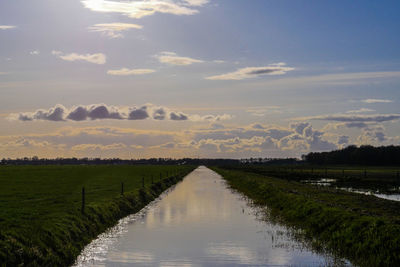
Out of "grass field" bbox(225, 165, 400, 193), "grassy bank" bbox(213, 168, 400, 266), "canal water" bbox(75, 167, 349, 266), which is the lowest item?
"grass field" bbox(225, 165, 400, 193)

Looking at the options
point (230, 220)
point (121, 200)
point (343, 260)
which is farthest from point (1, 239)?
point (121, 200)

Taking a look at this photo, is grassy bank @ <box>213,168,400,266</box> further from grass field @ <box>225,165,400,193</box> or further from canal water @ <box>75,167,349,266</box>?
grass field @ <box>225,165,400,193</box>

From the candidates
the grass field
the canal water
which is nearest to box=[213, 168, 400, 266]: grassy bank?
the canal water

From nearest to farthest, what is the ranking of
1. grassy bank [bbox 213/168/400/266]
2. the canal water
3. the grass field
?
grassy bank [bbox 213/168/400/266] → the canal water → the grass field

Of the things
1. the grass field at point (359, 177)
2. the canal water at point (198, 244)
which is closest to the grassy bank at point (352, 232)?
the canal water at point (198, 244)

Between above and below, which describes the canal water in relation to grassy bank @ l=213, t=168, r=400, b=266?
below

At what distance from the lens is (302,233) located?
2284cm

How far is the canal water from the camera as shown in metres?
16.9

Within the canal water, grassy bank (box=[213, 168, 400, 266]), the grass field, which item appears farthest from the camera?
the grass field

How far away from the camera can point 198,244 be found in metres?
20.2

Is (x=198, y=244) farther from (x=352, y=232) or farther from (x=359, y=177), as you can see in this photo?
(x=359, y=177)

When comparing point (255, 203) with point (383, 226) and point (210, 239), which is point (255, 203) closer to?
point (210, 239)

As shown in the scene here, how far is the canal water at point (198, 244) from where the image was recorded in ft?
55.3

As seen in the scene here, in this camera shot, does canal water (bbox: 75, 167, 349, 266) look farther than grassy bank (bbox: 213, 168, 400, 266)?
Yes
